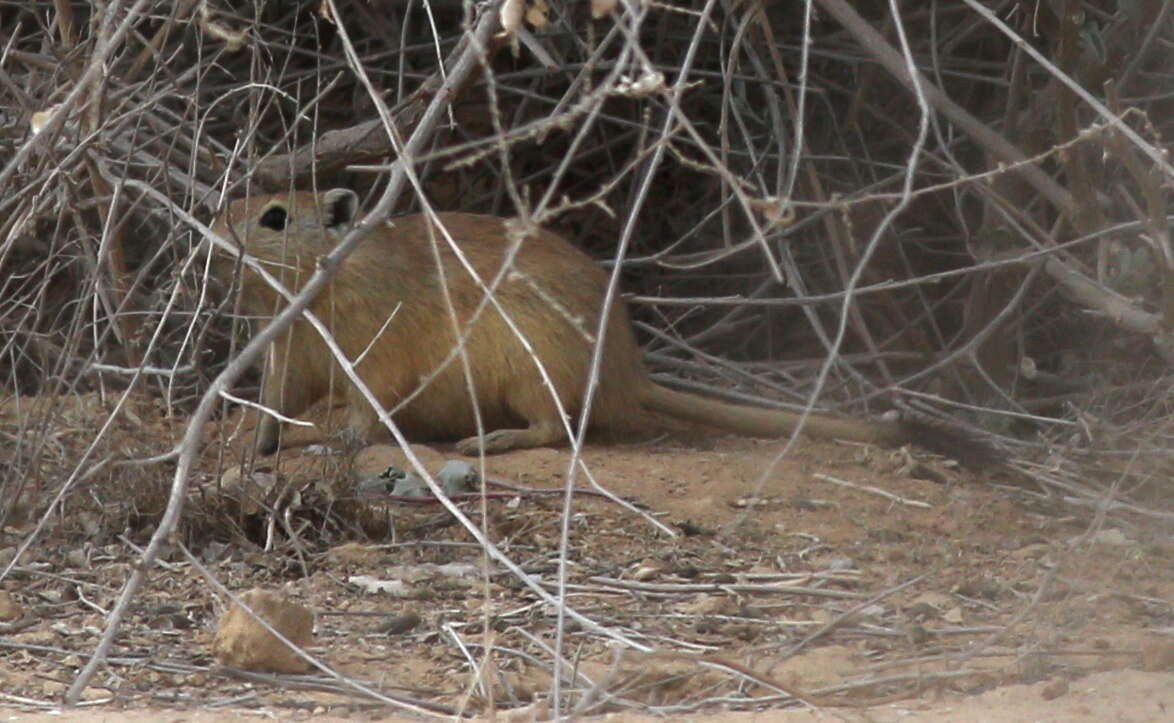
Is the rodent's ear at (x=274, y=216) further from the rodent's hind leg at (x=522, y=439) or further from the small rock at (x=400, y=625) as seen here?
the small rock at (x=400, y=625)

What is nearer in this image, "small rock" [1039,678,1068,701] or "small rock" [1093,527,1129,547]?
"small rock" [1039,678,1068,701]

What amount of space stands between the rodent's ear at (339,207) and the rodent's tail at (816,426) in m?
1.24

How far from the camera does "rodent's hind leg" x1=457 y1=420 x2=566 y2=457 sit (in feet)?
21.0

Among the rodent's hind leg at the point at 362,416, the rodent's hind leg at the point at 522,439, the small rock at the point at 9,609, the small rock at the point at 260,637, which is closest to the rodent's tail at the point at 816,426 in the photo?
the rodent's hind leg at the point at 522,439

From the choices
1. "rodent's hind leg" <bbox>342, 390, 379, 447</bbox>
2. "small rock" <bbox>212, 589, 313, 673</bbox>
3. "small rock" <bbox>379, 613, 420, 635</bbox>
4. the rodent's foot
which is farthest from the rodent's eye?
"small rock" <bbox>212, 589, 313, 673</bbox>

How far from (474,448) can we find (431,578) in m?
1.55

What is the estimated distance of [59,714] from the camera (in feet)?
12.0

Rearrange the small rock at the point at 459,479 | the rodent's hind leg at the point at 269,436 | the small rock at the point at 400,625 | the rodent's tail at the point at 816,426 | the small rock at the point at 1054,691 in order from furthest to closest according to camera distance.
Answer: the rodent's hind leg at the point at 269,436
the rodent's tail at the point at 816,426
the small rock at the point at 459,479
the small rock at the point at 400,625
the small rock at the point at 1054,691

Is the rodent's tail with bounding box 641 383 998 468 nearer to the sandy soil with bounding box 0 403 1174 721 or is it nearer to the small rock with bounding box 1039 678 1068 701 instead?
the sandy soil with bounding box 0 403 1174 721

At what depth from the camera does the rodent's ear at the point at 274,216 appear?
21.0 ft

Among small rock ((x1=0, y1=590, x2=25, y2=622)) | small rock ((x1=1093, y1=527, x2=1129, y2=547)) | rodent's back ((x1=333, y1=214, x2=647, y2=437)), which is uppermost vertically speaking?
rodent's back ((x1=333, y1=214, x2=647, y2=437))

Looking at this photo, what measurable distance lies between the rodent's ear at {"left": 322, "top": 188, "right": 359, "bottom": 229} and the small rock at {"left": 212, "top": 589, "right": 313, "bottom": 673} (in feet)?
8.48

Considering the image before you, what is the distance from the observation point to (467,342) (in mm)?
6586

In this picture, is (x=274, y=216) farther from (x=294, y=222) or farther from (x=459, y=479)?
(x=459, y=479)
